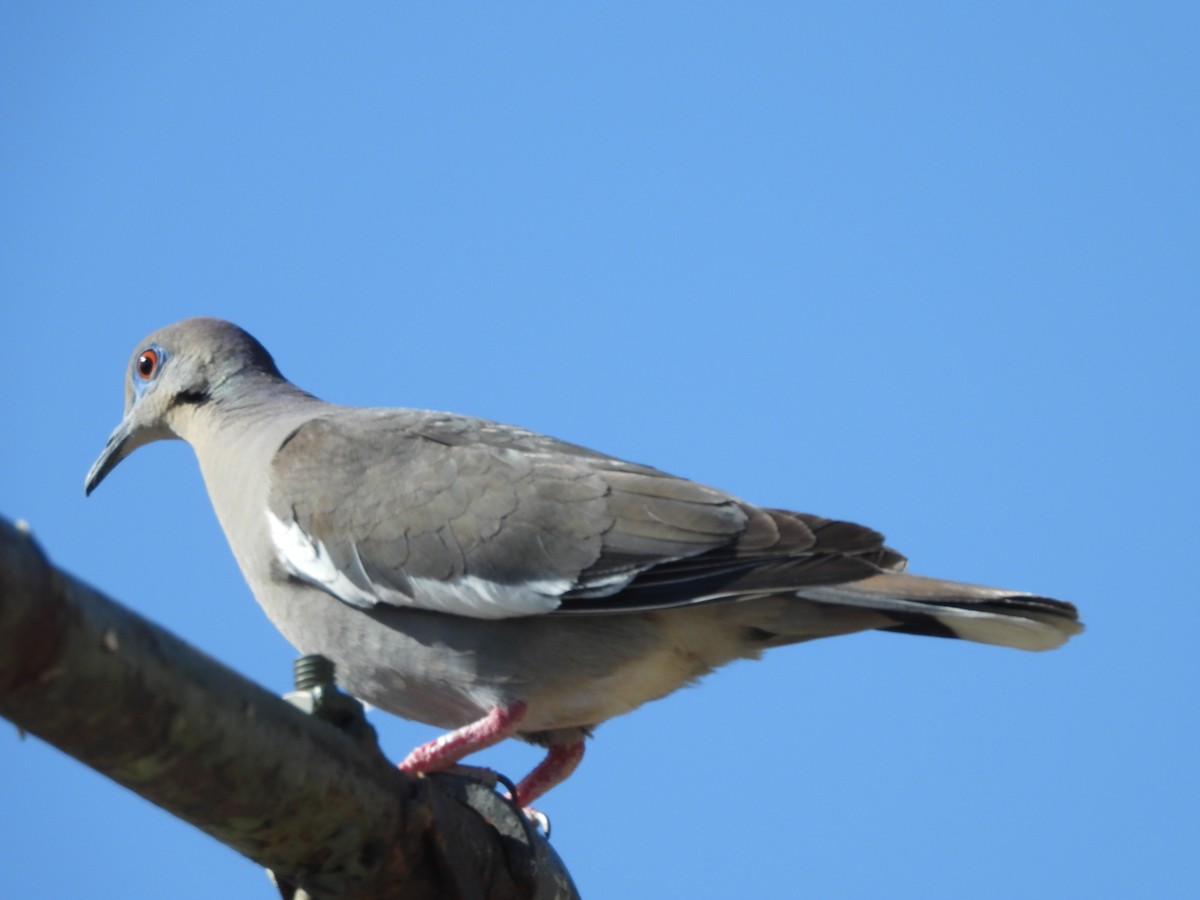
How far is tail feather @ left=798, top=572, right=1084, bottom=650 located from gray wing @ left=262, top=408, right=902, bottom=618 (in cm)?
8

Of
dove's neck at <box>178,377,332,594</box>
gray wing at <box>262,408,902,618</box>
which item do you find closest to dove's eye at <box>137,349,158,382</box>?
dove's neck at <box>178,377,332,594</box>

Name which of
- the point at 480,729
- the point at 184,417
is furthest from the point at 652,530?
the point at 184,417

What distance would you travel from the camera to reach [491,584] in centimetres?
458

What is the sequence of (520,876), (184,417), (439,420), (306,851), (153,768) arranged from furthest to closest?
1. (184,417)
2. (439,420)
3. (520,876)
4. (306,851)
5. (153,768)

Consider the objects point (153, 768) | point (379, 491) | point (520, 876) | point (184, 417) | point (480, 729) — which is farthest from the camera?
point (184, 417)

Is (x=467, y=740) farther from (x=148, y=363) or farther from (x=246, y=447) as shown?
(x=148, y=363)

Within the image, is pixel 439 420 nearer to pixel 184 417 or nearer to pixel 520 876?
pixel 184 417

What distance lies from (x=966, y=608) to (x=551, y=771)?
158 centimetres

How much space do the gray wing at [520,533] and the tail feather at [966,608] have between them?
0.08 meters

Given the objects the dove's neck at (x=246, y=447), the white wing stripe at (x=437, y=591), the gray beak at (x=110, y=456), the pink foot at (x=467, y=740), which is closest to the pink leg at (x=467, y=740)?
the pink foot at (x=467, y=740)

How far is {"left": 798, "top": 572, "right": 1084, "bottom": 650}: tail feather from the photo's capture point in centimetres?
424

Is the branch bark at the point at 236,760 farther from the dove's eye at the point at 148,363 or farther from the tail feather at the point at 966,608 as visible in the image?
the dove's eye at the point at 148,363

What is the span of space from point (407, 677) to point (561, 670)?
1.56 ft

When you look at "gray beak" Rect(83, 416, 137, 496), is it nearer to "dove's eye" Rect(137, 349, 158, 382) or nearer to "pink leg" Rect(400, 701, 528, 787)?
"dove's eye" Rect(137, 349, 158, 382)
